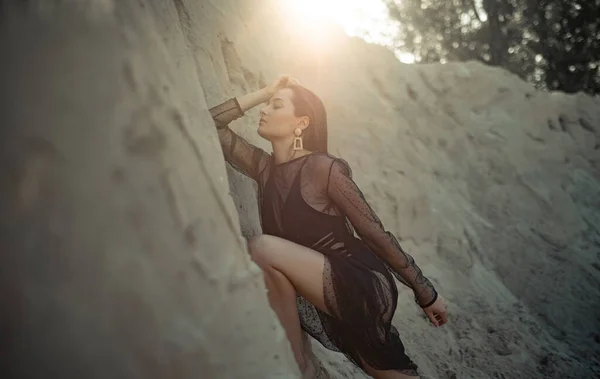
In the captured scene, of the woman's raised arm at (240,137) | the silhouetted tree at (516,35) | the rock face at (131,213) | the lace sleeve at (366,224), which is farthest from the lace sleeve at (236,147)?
the silhouetted tree at (516,35)

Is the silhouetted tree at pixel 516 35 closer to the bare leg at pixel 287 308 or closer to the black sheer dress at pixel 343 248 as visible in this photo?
the black sheer dress at pixel 343 248

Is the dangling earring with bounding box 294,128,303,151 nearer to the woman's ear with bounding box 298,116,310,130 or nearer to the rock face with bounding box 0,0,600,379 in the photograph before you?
the woman's ear with bounding box 298,116,310,130

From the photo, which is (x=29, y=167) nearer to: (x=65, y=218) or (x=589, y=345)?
(x=65, y=218)

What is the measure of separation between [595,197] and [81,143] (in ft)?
17.3

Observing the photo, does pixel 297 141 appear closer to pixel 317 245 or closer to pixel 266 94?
pixel 266 94

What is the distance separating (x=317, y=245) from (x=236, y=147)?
709 millimetres

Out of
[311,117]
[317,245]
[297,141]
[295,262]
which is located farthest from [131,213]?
[311,117]

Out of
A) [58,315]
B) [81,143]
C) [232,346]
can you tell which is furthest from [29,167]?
[232,346]

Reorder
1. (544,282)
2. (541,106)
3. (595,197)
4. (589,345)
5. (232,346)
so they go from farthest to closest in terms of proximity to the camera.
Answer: (541,106) < (595,197) < (544,282) < (589,345) < (232,346)

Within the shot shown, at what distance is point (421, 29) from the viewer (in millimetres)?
10250

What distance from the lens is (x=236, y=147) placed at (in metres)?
2.86

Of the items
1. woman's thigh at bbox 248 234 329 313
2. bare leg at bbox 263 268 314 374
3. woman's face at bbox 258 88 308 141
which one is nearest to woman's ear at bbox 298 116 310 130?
woman's face at bbox 258 88 308 141

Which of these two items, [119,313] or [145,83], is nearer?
[119,313]

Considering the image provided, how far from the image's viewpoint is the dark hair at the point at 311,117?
286cm
